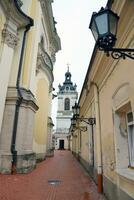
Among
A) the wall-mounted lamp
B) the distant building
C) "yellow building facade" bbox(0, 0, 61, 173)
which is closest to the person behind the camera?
the wall-mounted lamp

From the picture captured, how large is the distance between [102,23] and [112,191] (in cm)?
422

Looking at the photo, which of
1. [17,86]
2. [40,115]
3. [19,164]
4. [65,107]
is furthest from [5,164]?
[65,107]

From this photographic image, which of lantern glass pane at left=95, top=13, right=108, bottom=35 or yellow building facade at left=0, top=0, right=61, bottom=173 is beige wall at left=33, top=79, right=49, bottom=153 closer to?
yellow building facade at left=0, top=0, right=61, bottom=173

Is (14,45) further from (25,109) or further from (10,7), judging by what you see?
(25,109)

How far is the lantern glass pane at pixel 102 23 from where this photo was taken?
110 inches

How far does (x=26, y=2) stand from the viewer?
13734 millimetres

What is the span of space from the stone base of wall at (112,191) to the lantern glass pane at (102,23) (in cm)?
314

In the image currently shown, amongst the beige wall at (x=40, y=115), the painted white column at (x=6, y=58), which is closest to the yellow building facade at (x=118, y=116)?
the painted white column at (x=6, y=58)

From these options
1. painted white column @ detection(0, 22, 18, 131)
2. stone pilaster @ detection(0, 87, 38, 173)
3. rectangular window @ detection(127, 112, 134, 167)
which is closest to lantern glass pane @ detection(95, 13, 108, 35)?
rectangular window @ detection(127, 112, 134, 167)

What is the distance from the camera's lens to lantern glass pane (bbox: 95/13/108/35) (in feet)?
9.20

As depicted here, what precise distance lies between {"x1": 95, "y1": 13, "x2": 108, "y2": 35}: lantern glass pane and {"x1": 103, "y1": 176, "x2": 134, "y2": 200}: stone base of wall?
3.14 meters

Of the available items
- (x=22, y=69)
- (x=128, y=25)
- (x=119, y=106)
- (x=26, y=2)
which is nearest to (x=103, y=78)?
(x=119, y=106)

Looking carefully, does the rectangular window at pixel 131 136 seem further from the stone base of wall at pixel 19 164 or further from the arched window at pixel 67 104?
the arched window at pixel 67 104

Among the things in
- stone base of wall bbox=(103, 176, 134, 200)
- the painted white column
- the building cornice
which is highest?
the building cornice
